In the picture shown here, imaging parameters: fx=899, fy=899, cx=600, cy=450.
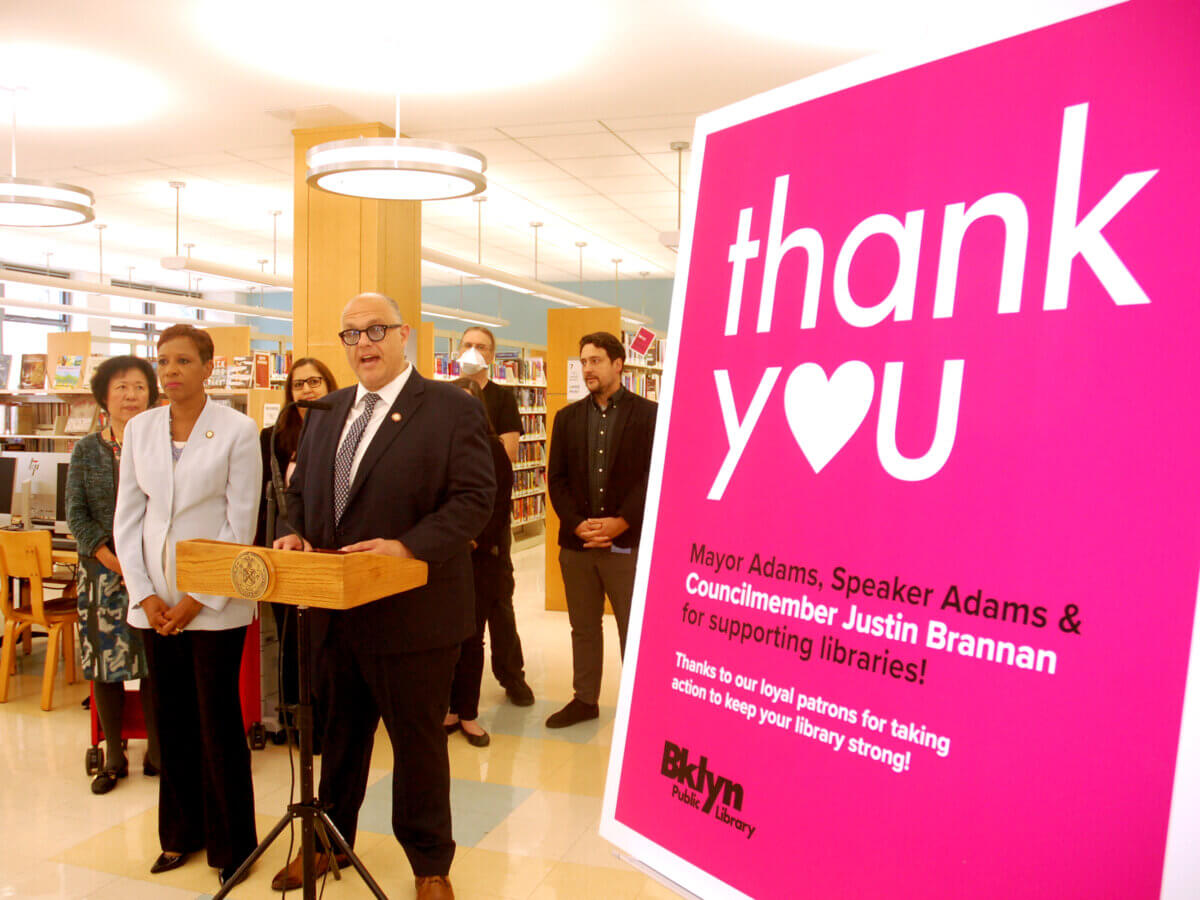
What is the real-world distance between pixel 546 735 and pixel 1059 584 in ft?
11.0

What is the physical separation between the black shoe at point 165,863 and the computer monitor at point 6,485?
10.0 feet

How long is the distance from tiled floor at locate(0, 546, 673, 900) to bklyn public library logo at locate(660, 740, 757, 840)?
48.7 inches

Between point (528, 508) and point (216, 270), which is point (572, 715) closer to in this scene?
point (216, 270)

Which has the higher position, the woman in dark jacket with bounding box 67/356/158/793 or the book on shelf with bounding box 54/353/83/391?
the book on shelf with bounding box 54/353/83/391

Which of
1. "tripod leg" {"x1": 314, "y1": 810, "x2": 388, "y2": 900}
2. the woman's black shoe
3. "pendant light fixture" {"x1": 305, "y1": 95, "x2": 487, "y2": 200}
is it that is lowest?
the woman's black shoe

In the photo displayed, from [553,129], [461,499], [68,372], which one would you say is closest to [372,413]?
[461,499]

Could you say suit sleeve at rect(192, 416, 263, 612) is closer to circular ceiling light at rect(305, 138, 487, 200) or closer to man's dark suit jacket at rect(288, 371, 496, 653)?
man's dark suit jacket at rect(288, 371, 496, 653)

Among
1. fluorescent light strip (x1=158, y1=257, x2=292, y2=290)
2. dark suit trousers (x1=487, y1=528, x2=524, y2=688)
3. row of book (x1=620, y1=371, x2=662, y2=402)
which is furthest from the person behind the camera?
row of book (x1=620, y1=371, x2=662, y2=402)

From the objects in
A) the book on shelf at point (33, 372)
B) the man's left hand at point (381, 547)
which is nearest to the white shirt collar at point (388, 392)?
the man's left hand at point (381, 547)

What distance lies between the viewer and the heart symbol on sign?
3.29ft

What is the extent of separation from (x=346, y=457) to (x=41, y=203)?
3.59 meters

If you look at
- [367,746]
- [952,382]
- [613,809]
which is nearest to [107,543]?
[367,746]

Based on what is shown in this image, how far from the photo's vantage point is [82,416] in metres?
7.31

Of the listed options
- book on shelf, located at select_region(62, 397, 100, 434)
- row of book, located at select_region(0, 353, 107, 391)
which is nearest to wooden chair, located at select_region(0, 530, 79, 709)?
book on shelf, located at select_region(62, 397, 100, 434)
